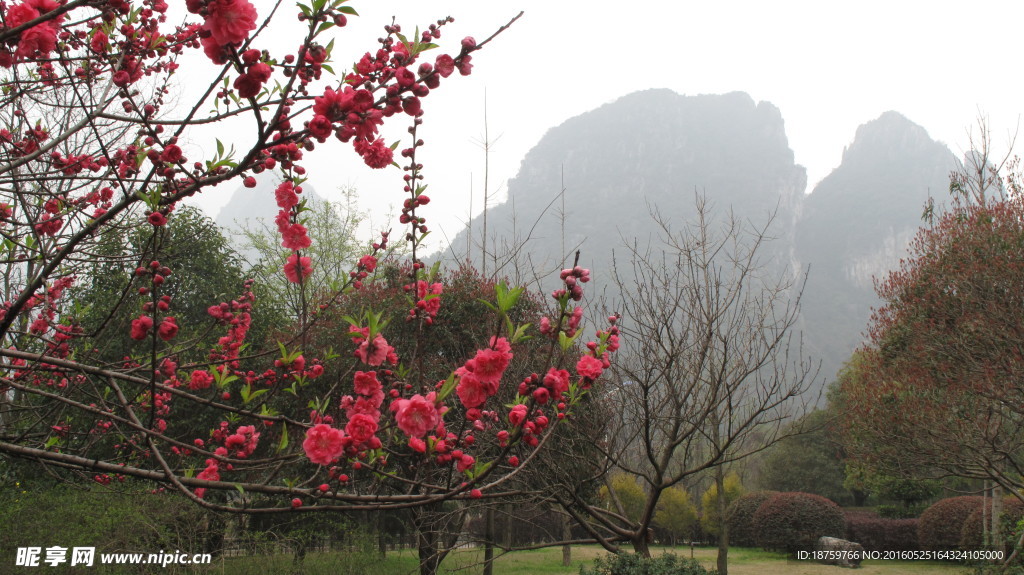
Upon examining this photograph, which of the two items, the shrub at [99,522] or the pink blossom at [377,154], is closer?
the pink blossom at [377,154]

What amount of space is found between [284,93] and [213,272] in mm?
10157

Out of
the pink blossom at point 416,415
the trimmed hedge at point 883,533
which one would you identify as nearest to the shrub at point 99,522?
the pink blossom at point 416,415

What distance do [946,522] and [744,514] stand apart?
5079mm

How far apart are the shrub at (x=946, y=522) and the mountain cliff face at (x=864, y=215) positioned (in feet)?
183

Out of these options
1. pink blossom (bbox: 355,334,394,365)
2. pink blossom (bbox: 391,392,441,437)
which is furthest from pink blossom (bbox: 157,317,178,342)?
pink blossom (bbox: 391,392,441,437)

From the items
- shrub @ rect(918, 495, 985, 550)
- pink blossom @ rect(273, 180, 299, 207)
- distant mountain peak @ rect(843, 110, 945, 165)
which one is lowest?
shrub @ rect(918, 495, 985, 550)

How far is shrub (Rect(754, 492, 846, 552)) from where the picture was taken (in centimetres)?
1415

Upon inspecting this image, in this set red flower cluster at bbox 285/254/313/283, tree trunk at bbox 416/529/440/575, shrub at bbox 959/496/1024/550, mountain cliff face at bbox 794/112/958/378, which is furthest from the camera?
mountain cliff face at bbox 794/112/958/378

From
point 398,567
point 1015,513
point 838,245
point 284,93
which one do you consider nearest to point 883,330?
point 1015,513

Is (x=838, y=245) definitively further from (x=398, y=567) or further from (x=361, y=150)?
(x=361, y=150)

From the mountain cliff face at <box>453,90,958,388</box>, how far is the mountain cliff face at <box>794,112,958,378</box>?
0.57ft

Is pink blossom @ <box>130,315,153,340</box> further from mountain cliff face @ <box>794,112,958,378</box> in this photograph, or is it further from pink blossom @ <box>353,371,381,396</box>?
mountain cliff face @ <box>794,112,958,378</box>

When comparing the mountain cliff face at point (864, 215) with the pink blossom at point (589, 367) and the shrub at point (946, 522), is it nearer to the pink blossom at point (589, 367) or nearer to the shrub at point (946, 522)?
the shrub at point (946, 522)

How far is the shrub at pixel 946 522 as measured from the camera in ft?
40.5
